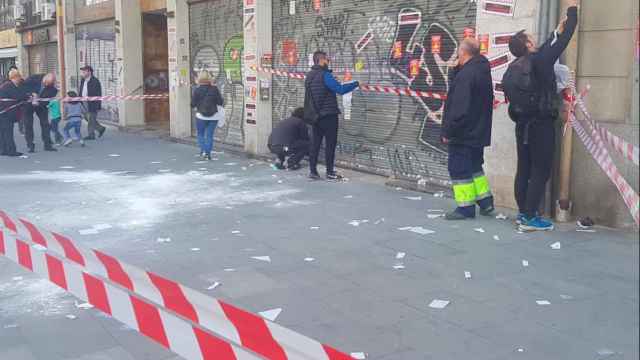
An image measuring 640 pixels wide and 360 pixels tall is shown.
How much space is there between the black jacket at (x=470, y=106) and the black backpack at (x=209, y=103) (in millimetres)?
6483

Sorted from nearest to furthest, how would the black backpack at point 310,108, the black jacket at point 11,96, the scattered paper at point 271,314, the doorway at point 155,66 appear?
1. the scattered paper at point 271,314
2. the black backpack at point 310,108
3. the black jacket at point 11,96
4. the doorway at point 155,66

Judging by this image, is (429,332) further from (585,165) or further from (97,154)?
(97,154)

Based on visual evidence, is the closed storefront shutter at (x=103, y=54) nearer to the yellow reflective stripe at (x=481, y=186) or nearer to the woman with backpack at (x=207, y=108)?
the woman with backpack at (x=207, y=108)

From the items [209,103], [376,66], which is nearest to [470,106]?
[376,66]

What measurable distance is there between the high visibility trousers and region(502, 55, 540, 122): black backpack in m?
0.77

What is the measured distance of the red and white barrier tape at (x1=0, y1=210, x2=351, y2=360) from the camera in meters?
3.27

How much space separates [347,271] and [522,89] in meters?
2.53

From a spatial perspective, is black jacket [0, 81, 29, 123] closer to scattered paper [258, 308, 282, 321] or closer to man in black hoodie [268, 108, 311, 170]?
man in black hoodie [268, 108, 311, 170]

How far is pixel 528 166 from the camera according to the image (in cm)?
721

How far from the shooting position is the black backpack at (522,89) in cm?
679

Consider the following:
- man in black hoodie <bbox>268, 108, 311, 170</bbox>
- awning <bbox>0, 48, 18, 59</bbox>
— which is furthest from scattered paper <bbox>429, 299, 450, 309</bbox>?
awning <bbox>0, 48, 18, 59</bbox>

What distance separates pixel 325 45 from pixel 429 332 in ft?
26.9

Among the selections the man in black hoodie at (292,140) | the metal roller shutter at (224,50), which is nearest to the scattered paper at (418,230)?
the man in black hoodie at (292,140)

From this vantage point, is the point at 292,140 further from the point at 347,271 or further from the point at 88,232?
the point at 347,271
